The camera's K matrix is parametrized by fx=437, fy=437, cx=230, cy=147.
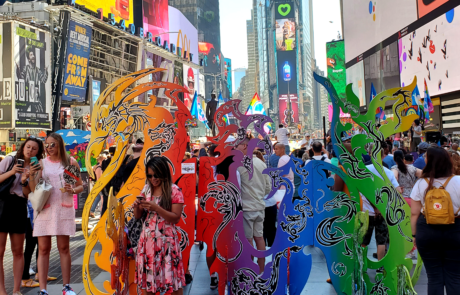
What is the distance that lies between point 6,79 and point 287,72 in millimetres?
117053

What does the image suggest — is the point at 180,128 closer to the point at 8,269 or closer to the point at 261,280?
the point at 261,280

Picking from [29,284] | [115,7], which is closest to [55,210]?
[29,284]

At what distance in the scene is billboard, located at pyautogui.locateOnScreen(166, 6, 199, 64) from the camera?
198 ft

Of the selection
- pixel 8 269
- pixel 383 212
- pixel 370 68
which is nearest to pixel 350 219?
pixel 383 212

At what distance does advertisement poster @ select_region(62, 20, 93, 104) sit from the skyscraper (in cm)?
8843

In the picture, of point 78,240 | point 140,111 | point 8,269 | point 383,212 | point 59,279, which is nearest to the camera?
point 383,212

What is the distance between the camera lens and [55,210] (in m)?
5.20

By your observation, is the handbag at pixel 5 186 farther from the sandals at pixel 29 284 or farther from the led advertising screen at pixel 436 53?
the led advertising screen at pixel 436 53

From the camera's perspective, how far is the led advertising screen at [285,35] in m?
138

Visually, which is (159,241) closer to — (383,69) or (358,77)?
(383,69)

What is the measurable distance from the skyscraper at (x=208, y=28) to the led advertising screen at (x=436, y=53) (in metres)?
93.8

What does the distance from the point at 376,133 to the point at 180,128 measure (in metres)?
2.32

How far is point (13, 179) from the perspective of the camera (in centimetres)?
523

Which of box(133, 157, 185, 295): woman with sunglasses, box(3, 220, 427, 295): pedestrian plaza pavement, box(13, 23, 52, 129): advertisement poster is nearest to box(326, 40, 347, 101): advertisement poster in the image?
box(13, 23, 52, 129): advertisement poster
